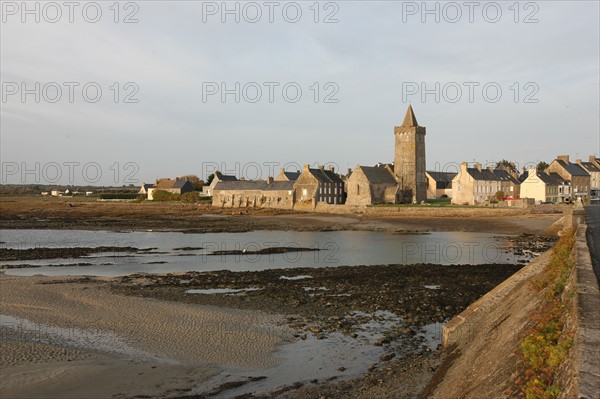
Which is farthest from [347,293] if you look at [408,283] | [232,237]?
[232,237]

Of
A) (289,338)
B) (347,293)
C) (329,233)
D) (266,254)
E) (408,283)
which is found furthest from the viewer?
(329,233)

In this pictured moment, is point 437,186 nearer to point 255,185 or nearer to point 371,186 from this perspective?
point 371,186

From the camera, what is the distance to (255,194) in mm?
89312

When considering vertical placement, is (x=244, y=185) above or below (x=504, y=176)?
below

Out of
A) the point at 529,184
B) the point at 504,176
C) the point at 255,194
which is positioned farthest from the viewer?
the point at 255,194

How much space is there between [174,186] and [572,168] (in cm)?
7762

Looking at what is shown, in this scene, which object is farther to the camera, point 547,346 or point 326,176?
point 326,176

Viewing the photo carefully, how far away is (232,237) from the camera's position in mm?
47438

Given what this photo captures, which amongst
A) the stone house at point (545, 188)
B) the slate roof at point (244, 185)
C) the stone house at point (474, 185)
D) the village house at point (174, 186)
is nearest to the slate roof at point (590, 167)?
the stone house at point (545, 188)

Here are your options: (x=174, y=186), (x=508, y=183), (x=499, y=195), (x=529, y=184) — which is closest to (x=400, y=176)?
(x=499, y=195)

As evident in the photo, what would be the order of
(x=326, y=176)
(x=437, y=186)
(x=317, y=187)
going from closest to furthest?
(x=317, y=187) → (x=326, y=176) → (x=437, y=186)

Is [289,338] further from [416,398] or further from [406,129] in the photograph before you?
[406,129]

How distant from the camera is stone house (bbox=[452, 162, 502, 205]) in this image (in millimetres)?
74375

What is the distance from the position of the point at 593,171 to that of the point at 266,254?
7556cm
